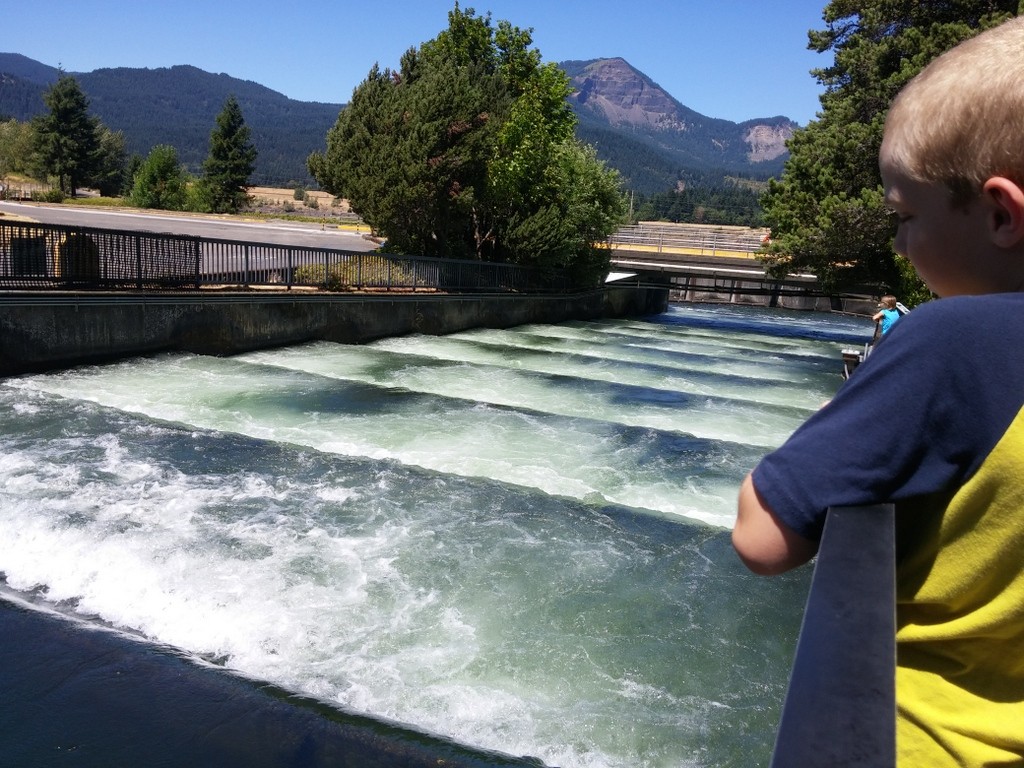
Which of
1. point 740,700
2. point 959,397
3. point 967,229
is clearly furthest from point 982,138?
point 740,700

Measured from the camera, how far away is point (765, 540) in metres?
1.05

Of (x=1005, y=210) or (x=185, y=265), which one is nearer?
(x=1005, y=210)

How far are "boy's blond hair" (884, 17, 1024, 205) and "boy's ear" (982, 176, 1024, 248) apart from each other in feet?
0.06

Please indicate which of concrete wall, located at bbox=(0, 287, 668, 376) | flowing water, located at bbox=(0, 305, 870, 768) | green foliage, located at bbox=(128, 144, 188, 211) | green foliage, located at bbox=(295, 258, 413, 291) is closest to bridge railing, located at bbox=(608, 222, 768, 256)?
concrete wall, located at bbox=(0, 287, 668, 376)

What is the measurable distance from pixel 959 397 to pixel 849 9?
3257 centimetres

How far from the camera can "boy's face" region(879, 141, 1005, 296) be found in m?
1.06

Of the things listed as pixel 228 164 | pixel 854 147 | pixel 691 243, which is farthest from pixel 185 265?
pixel 228 164

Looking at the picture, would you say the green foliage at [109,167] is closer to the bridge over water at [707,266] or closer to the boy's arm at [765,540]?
the bridge over water at [707,266]

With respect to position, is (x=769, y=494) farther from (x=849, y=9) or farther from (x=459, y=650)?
(x=849, y=9)

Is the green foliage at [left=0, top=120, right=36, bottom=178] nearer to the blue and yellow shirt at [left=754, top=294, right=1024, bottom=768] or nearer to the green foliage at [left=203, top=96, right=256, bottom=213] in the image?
the green foliage at [left=203, top=96, right=256, bottom=213]

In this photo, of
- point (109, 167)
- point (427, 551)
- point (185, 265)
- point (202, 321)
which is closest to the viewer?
point (427, 551)

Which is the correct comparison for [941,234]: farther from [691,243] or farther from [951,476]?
[691,243]

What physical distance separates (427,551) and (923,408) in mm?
6333

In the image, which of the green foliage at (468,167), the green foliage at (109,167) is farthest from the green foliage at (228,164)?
the green foliage at (468,167)
